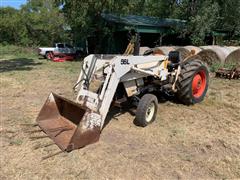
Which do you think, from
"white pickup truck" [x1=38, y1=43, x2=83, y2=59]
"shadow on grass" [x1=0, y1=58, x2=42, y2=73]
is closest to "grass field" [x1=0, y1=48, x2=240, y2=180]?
"shadow on grass" [x1=0, y1=58, x2=42, y2=73]

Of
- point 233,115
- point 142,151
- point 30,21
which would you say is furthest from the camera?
point 30,21

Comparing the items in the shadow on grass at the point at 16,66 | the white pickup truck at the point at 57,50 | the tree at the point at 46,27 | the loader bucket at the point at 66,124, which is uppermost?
the tree at the point at 46,27

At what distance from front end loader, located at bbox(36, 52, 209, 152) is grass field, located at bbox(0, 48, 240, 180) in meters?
0.25

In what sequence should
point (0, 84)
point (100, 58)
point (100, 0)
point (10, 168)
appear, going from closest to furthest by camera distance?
1. point (10, 168)
2. point (100, 58)
3. point (0, 84)
4. point (100, 0)

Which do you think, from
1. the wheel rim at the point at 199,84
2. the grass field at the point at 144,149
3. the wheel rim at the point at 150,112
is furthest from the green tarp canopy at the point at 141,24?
the wheel rim at the point at 150,112

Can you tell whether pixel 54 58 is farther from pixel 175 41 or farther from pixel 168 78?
pixel 168 78

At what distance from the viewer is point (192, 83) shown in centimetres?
659

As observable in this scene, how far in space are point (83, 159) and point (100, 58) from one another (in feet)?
6.39

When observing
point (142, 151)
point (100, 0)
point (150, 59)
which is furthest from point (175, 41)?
point (142, 151)

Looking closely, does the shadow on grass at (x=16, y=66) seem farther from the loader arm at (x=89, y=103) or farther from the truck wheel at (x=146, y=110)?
the truck wheel at (x=146, y=110)

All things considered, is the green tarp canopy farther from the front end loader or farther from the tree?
the front end loader

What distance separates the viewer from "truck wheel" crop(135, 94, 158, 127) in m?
5.22

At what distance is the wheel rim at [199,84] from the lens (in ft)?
22.2

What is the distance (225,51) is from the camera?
12195 millimetres
